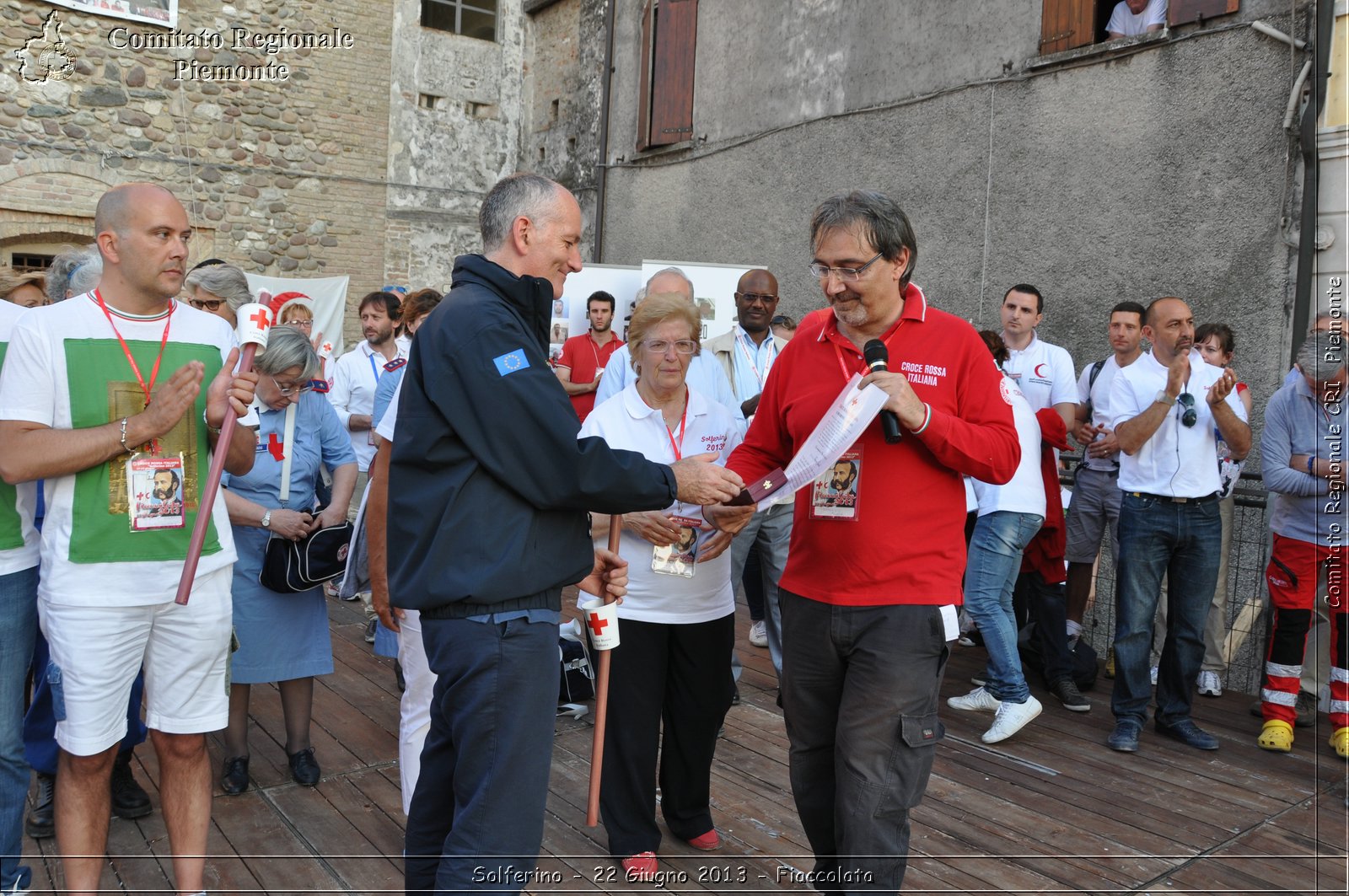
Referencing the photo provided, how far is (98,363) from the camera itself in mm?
3029

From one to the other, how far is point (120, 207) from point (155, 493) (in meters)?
0.84

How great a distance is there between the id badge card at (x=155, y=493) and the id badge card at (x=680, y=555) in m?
1.54

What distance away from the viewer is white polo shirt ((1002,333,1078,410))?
248 inches

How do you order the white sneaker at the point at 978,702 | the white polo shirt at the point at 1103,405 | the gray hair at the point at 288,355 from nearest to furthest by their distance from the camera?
the gray hair at the point at 288,355 < the white sneaker at the point at 978,702 < the white polo shirt at the point at 1103,405

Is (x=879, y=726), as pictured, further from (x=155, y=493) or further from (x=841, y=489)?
(x=155, y=493)

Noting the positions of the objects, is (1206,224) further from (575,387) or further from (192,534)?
(192,534)

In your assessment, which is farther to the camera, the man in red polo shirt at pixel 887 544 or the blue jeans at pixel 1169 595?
the blue jeans at pixel 1169 595

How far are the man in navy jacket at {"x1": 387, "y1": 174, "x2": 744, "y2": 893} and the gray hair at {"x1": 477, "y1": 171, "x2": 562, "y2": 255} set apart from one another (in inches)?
4.7

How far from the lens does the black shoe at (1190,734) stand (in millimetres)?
5164

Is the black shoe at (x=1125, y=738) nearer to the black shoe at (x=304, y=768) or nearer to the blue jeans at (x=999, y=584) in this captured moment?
the blue jeans at (x=999, y=584)

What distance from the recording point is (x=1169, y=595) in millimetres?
5371

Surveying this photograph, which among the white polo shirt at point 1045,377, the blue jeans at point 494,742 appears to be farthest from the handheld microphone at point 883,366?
the white polo shirt at point 1045,377

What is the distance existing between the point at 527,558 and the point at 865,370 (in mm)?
1119

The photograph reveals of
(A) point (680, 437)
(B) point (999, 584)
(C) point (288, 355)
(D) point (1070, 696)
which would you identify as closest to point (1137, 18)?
(B) point (999, 584)
